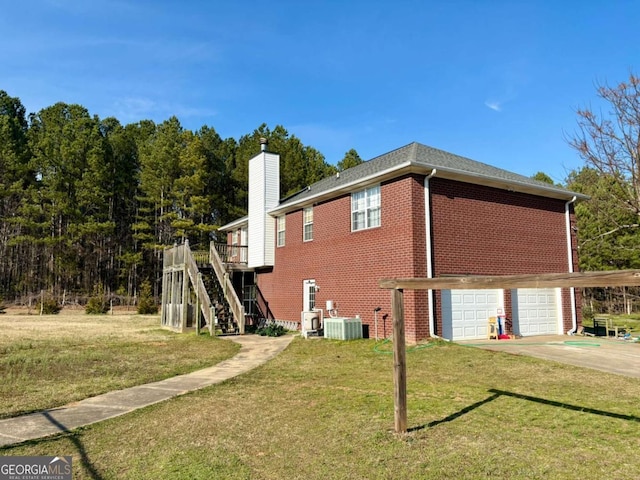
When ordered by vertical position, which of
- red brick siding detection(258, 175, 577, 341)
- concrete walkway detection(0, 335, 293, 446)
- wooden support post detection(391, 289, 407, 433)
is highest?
red brick siding detection(258, 175, 577, 341)

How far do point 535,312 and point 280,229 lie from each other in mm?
11333

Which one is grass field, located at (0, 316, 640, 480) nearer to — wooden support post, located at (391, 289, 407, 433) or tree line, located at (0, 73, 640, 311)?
wooden support post, located at (391, 289, 407, 433)

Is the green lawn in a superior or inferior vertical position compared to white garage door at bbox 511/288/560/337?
inferior

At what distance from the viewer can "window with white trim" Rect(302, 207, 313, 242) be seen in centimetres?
1791

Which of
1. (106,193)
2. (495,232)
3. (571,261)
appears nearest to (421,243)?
(495,232)

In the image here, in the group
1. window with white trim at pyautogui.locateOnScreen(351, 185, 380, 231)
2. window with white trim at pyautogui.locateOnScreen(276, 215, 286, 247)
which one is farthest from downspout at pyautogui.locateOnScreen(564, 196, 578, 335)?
window with white trim at pyautogui.locateOnScreen(276, 215, 286, 247)

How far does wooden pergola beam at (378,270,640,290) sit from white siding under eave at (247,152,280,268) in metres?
15.1

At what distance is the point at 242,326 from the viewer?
56.3 feet

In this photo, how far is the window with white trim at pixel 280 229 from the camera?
1999 centimetres

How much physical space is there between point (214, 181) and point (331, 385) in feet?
123

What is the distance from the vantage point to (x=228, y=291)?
60.5ft

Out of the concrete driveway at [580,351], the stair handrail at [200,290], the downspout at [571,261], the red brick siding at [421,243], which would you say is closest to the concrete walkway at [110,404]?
the red brick siding at [421,243]

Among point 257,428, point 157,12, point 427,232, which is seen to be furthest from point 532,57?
point 257,428

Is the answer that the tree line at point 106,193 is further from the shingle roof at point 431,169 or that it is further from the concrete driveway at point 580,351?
the concrete driveway at point 580,351
